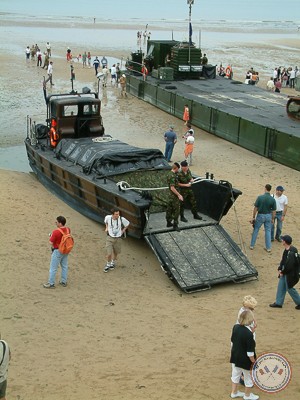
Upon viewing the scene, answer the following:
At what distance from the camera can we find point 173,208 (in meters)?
11.8

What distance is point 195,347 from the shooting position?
868cm

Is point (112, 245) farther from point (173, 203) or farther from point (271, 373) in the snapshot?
point (271, 373)

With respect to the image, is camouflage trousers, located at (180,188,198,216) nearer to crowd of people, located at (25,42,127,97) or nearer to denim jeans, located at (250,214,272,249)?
denim jeans, located at (250,214,272,249)

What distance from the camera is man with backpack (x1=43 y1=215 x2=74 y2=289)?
10.4m

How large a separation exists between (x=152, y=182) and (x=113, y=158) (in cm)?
120

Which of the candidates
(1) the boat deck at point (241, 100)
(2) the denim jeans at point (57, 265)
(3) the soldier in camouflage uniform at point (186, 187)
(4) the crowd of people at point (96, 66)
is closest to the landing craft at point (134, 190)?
(3) the soldier in camouflage uniform at point (186, 187)

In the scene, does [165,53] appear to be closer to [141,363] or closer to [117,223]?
[117,223]

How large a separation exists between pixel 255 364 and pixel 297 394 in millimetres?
723

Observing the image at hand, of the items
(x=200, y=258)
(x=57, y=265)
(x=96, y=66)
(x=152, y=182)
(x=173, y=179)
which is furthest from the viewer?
(x=96, y=66)

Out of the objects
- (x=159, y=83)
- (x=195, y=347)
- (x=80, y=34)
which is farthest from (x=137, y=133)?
(x=80, y=34)

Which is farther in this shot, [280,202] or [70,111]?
[70,111]

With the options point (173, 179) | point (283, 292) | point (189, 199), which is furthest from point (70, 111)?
point (283, 292)

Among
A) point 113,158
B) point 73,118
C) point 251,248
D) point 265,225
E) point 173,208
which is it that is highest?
point 73,118

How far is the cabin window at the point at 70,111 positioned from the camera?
1711cm
